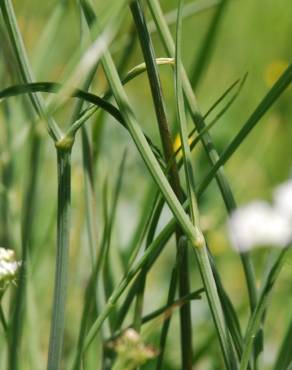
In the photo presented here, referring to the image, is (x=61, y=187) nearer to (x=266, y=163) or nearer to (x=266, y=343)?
(x=266, y=343)

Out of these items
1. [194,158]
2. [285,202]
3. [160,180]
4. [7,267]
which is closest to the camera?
[160,180]

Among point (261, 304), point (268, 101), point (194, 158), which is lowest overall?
point (261, 304)

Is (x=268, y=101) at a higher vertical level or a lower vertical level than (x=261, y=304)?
higher

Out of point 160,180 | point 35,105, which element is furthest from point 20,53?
point 160,180

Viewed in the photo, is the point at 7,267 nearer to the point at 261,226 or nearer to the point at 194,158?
the point at 261,226

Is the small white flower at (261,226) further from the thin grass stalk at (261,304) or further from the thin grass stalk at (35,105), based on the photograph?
the thin grass stalk at (35,105)
